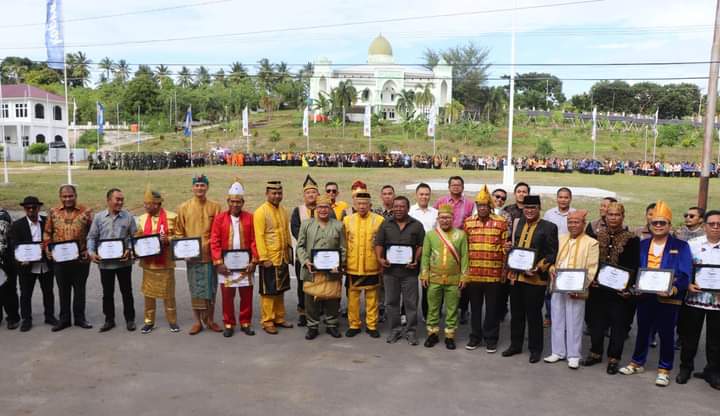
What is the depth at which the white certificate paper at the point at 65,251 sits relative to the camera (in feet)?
23.3

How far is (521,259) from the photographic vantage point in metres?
6.29

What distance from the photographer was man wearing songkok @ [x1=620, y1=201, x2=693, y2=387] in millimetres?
5789

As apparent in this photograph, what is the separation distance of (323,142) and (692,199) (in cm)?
4148

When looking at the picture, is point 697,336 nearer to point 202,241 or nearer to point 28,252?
point 202,241

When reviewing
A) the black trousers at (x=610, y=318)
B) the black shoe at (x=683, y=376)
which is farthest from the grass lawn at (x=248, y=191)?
the black shoe at (x=683, y=376)

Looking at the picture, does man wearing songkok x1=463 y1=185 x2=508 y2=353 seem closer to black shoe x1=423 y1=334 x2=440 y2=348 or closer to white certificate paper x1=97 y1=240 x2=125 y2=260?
black shoe x1=423 y1=334 x2=440 y2=348

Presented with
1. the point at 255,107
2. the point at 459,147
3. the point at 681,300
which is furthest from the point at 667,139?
the point at 681,300

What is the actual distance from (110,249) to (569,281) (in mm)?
5062

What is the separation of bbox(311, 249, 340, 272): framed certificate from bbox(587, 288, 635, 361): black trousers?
275cm

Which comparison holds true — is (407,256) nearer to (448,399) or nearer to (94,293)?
(448,399)

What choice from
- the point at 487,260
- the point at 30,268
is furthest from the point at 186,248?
the point at 487,260

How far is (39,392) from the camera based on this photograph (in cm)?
547

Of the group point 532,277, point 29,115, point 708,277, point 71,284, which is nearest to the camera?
point 708,277

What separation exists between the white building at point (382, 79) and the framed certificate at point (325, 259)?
74148 mm
